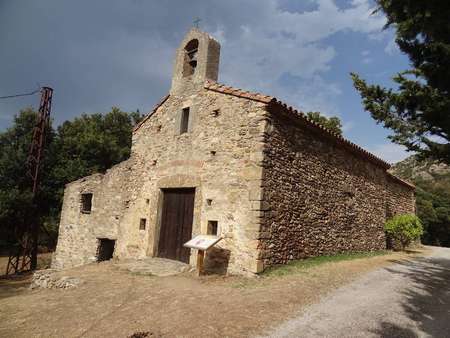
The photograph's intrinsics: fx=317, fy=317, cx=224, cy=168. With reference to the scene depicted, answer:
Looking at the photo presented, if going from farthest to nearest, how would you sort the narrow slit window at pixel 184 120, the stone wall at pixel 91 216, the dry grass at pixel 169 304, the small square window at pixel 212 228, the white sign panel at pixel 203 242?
the stone wall at pixel 91 216 → the narrow slit window at pixel 184 120 → the small square window at pixel 212 228 → the white sign panel at pixel 203 242 → the dry grass at pixel 169 304

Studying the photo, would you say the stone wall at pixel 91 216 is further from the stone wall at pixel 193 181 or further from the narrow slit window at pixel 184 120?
the narrow slit window at pixel 184 120

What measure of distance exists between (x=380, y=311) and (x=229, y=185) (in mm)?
4311

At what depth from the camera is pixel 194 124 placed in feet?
31.5

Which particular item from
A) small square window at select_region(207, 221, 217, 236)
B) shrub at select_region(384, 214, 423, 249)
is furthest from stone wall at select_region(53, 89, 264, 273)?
shrub at select_region(384, 214, 423, 249)

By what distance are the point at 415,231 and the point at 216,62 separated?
396 inches

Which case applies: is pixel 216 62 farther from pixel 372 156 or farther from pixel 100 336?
pixel 100 336

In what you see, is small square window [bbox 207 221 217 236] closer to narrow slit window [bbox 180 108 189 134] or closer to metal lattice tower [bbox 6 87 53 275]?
narrow slit window [bbox 180 108 189 134]

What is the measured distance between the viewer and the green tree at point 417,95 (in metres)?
6.24

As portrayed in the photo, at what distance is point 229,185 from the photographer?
321 inches

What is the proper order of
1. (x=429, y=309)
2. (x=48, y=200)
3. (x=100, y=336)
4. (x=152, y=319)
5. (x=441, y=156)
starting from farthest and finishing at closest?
1. (x=48, y=200)
2. (x=441, y=156)
3. (x=429, y=309)
4. (x=152, y=319)
5. (x=100, y=336)

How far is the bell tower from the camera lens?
32.4 ft

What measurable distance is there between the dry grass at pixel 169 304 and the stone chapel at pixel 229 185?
1.01 metres

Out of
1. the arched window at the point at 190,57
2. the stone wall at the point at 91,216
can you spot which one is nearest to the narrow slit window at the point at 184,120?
the arched window at the point at 190,57

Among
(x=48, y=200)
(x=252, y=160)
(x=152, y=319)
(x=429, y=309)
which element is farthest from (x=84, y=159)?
(x=429, y=309)
